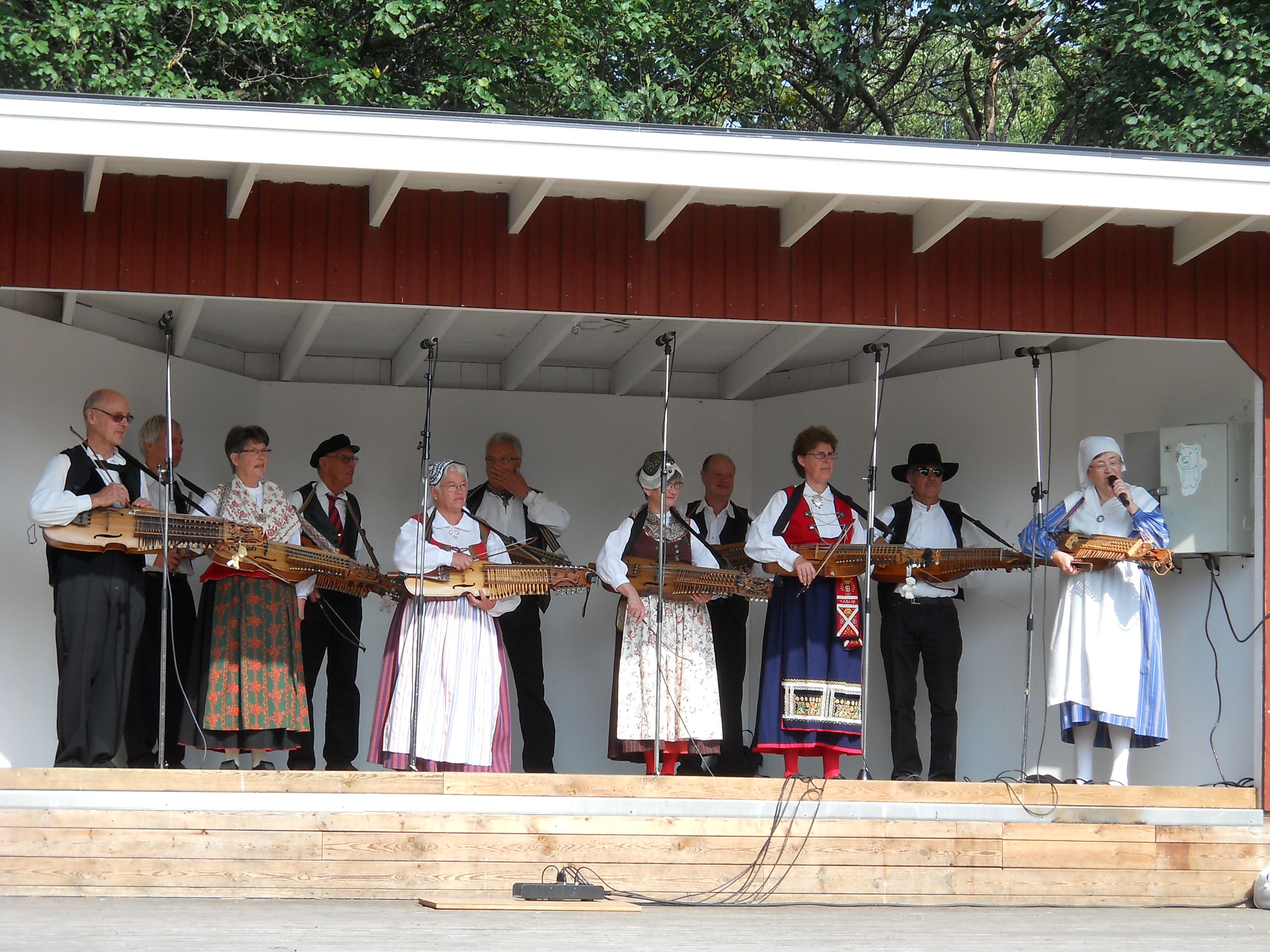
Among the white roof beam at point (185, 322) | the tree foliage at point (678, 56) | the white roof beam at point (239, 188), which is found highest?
the tree foliage at point (678, 56)

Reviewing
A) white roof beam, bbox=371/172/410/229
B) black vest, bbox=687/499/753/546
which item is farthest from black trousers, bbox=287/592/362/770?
white roof beam, bbox=371/172/410/229

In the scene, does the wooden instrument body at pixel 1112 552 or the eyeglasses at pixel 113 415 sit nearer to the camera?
the eyeglasses at pixel 113 415

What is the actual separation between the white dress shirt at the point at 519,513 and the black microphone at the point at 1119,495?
2.62 m

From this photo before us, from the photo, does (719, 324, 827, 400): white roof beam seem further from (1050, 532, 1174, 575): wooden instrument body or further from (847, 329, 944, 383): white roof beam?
(1050, 532, 1174, 575): wooden instrument body

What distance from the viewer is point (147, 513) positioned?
17.3ft

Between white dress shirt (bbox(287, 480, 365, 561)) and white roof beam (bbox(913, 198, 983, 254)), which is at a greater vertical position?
white roof beam (bbox(913, 198, 983, 254))

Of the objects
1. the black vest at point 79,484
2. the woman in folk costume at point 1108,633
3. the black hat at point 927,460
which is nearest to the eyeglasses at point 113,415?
the black vest at point 79,484

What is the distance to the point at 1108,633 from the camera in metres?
5.72

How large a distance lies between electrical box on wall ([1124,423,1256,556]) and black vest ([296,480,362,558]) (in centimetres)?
358

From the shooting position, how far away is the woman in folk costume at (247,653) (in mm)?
5500

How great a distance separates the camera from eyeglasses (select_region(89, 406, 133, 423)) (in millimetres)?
Result: 5402

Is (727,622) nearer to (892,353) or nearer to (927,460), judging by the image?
(927,460)

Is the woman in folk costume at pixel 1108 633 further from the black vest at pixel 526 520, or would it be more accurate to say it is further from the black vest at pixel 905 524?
the black vest at pixel 526 520

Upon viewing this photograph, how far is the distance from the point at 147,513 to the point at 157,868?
4.25 ft
